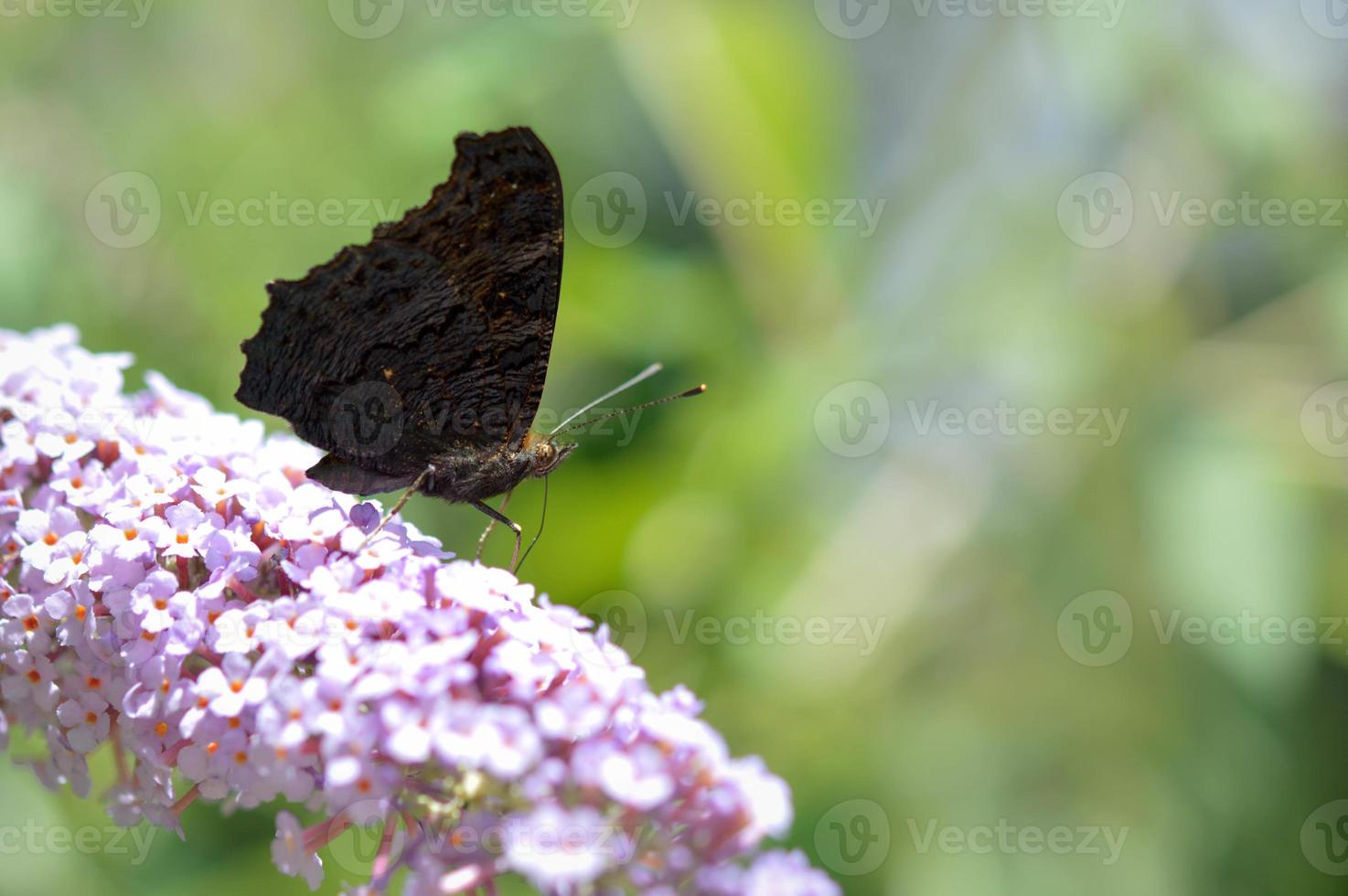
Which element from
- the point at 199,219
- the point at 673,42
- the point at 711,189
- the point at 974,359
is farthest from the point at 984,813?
the point at 199,219

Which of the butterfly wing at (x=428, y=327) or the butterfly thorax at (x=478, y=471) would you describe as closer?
the butterfly wing at (x=428, y=327)

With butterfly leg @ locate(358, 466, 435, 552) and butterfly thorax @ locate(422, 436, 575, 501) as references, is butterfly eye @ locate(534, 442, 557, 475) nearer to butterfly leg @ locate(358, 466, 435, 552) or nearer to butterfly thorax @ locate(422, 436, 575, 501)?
butterfly thorax @ locate(422, 436, 575, 501)

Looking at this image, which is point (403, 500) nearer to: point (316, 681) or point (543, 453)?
point (543, 453)

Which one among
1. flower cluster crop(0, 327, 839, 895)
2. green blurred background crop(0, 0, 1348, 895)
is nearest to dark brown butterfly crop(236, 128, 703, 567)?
flower cluster crop(0, 327, 839, 895)

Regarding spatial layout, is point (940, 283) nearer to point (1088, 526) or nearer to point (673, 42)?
point (1088, 526)

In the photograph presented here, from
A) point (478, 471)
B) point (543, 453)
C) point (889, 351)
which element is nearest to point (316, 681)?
point (478, 471)

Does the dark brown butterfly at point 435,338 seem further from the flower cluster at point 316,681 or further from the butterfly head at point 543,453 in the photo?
the flower cluster at point 316,681

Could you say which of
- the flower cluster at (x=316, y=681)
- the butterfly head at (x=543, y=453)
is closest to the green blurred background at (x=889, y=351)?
the butterfly head at (x=543, y=453)

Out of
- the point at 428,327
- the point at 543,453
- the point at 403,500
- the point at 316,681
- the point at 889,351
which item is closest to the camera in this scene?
the point at 316,681
